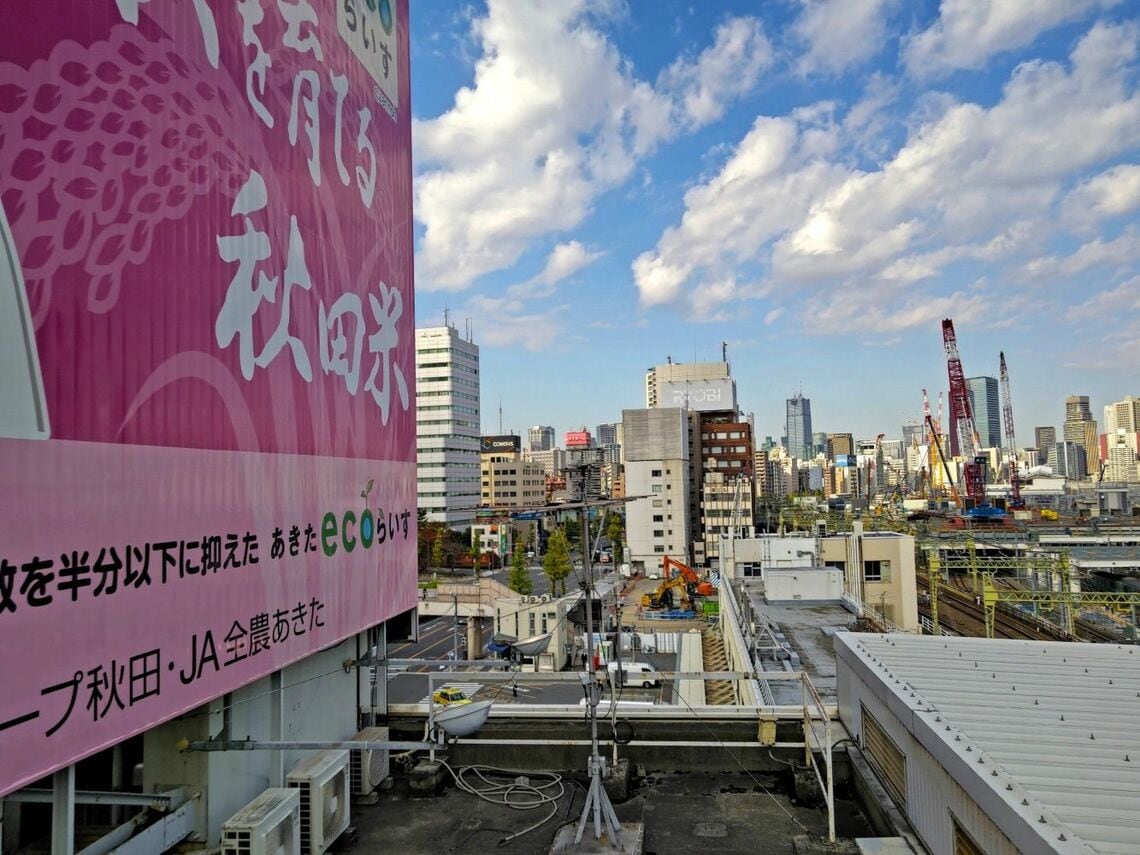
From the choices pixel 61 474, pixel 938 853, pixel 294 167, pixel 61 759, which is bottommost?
pixel 938 853

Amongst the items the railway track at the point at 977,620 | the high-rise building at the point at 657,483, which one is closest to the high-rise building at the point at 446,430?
the high-rise building at the point at 657,483

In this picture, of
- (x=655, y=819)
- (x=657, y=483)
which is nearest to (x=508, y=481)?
(x=657, y=483)

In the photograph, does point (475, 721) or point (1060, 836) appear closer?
point (1060, 836)

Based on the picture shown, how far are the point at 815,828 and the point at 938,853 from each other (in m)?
1.63

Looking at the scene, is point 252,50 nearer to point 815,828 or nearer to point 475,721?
point 475,721

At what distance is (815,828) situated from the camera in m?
6.90

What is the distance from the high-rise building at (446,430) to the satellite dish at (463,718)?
76.4 meters

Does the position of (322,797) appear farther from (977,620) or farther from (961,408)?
(961,408)

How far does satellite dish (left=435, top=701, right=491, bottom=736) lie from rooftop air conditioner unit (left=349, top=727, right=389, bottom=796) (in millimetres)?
842

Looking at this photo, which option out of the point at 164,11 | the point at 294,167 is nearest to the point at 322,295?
the point at 294,167

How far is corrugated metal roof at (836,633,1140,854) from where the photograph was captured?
4246 mm

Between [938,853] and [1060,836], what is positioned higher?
[1060,836]

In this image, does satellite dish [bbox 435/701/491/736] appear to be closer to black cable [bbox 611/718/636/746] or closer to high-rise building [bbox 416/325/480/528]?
black cable [bbox 611/718/636/746]

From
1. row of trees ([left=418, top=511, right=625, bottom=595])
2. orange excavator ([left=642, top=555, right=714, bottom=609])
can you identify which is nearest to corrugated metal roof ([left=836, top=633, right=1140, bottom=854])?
orange excavator ([left=642, top=555, right=714, bottom=609])
